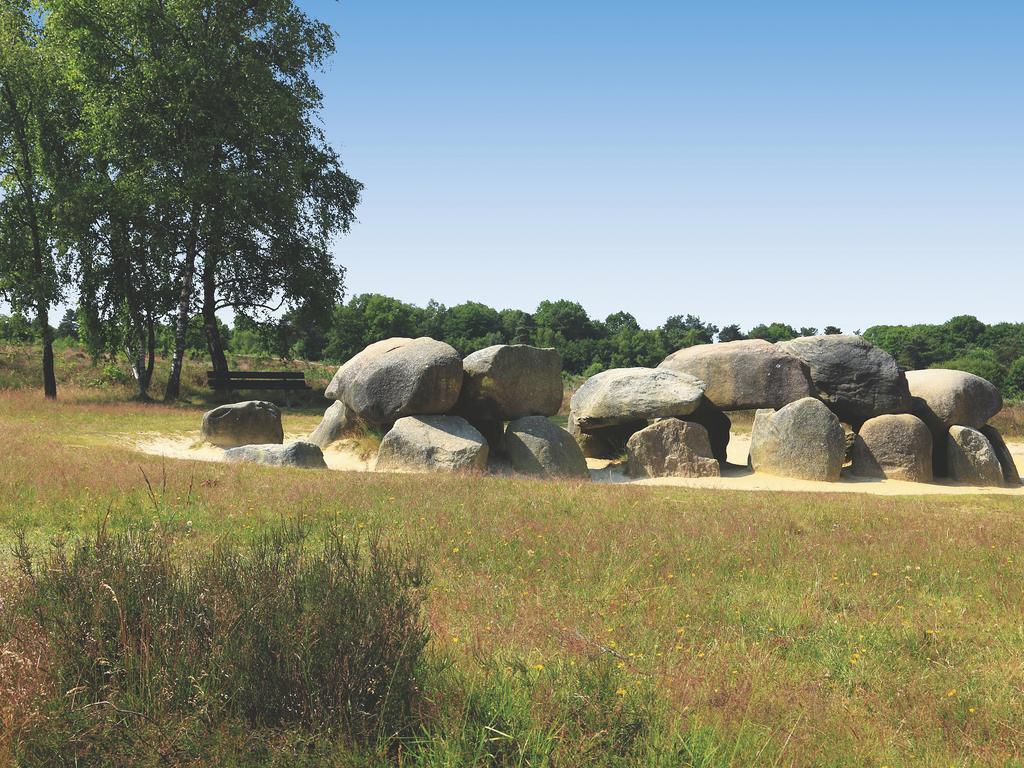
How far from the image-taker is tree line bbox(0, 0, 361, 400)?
25781mm

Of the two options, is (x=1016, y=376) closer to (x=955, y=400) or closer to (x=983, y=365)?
(x=983, y=365)

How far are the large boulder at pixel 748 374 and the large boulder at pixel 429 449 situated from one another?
5.35m

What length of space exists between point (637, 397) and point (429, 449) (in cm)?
456

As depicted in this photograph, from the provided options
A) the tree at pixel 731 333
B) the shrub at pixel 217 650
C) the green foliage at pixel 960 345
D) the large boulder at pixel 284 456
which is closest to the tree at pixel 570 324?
the tree at pixel 731 333

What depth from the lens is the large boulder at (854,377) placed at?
54.0 feet

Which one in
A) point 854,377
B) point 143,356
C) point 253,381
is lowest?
point 253,381

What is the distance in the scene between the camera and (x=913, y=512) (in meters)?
10.2

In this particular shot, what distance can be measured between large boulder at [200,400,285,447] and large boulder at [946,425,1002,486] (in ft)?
47.4

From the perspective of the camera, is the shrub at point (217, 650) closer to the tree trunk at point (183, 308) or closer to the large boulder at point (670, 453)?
the large boulder at point (670, 453)

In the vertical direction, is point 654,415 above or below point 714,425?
above

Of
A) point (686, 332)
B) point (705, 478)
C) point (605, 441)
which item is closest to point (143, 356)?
point (605, 441)

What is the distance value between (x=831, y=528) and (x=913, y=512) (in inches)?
Result: 78.3

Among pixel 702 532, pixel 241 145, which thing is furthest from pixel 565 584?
pixel 241 145

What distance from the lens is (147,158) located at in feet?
85.7
